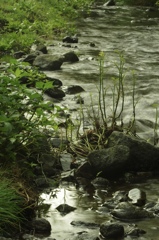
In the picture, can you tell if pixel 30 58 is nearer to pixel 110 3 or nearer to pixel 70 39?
pixel 70 39

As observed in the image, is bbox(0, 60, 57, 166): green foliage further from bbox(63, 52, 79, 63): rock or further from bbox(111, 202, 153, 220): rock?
bbox(63, 52, 79, 63): rock

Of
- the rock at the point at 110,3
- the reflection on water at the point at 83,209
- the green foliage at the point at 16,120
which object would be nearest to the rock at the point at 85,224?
the reflection on water at the point at 83,209

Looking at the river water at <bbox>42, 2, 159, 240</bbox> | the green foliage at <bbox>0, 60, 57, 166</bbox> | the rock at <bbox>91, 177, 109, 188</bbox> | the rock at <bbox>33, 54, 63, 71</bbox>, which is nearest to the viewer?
the river water at <bbox>42, 2, 159, 240</bbox>

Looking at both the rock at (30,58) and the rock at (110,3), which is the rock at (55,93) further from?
the rock at (110,3)

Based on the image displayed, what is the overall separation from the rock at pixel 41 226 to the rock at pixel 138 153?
6.63 feet

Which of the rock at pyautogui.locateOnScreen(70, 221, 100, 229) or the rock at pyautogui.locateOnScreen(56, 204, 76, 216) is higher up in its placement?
the rock at pyautogui.locateOnScreen(70, 221, 100, 229)

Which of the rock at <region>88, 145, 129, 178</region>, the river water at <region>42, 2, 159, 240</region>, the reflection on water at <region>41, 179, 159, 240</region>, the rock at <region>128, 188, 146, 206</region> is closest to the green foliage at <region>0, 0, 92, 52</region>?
the river water at <region>42, 2, 159, 240</region>

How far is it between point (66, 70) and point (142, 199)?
8.34 metres

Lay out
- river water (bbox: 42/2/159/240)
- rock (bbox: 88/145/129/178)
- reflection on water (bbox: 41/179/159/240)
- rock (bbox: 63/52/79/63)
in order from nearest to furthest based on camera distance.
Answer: reflection on water (bbox: 41/179/159/240), river water (bbox: 42/2/159/240), rock (bbox: 88/145/129/178), rock (bbox: 63/52/79/63)

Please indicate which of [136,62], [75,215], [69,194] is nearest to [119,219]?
[75,215]

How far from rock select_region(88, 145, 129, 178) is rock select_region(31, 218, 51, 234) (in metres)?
1.66

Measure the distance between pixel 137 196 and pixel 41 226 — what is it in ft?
4.25

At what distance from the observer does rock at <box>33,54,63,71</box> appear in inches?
571

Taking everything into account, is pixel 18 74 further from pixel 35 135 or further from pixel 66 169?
pixel 66 169
